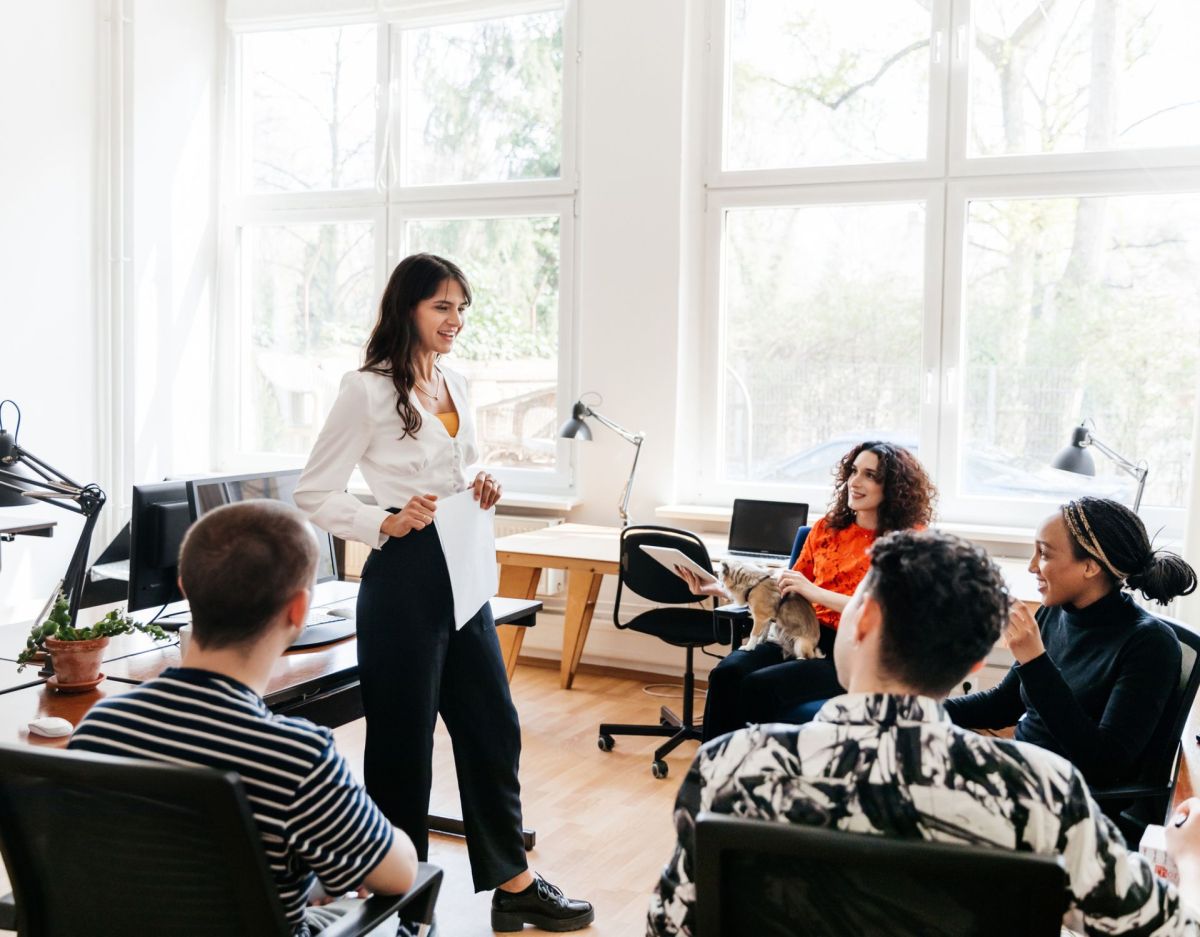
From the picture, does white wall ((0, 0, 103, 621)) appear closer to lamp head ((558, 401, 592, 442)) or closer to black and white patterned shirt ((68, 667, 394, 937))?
lamp head ((558, 401, 592, 442))

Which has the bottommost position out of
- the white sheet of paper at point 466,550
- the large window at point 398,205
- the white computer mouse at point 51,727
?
the white computer mouse at point 51,727

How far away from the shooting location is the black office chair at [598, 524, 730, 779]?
3.88 metres

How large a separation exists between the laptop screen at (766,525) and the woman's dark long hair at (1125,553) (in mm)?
2133

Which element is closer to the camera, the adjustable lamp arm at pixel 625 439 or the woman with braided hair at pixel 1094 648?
the woman with braided hair at pixel 1094 648

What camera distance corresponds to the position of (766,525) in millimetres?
4395

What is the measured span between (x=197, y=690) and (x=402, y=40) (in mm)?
5255

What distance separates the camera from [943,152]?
4820 mm

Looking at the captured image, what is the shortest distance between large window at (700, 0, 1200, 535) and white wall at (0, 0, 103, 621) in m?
2.98

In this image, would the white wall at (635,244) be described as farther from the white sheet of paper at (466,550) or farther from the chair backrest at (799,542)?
the white sheet of paper at (466,550)

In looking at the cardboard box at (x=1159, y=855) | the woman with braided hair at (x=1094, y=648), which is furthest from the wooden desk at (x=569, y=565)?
the cardboard box at (x=1159, y=855)

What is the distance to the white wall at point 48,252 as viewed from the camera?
5.07m

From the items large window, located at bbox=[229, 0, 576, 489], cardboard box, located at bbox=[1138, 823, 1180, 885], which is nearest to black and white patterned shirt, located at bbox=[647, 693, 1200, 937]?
cardboard box, located at bbox=[1138, 823, 1180, 885]

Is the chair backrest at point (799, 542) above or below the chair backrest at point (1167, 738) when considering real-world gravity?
above

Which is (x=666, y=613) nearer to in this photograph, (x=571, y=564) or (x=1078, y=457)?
(x=571, y=564)
